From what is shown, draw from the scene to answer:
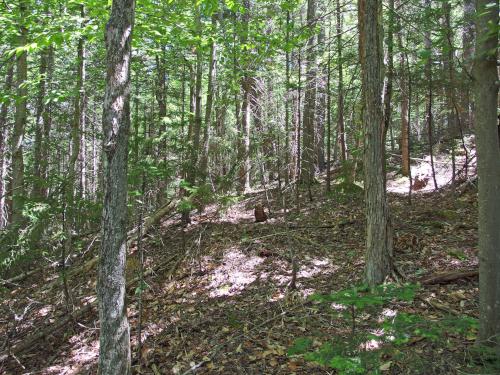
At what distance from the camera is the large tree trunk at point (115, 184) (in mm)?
4418

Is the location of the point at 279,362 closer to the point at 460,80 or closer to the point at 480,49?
the point at 480,49

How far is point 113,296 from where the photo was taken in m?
4.52

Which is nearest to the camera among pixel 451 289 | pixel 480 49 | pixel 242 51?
pixel 480 49

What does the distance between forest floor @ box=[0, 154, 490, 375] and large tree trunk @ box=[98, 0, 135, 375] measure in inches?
50.5

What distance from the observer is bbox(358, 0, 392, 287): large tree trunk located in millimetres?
5930

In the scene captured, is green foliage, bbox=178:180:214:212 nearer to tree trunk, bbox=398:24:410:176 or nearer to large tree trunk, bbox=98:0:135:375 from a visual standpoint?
large tree trunk, bbox=98:0:135:375

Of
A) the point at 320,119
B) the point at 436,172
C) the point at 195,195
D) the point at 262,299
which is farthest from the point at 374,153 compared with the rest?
the point at 320,119

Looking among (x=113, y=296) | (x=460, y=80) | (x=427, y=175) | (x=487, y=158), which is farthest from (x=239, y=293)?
(x=427, y=175)

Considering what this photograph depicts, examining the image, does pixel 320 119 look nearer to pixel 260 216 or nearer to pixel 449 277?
pixel 260 216

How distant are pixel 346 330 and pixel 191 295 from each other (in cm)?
323

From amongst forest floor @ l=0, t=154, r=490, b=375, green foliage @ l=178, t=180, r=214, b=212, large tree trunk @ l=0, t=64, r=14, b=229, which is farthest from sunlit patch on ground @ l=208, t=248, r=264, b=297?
large tree trunk @ l=0, t=64, r=14, b=229

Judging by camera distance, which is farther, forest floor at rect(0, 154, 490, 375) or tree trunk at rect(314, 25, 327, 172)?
tree trunk at rect(314, 25, 327, 172)

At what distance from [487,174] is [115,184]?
158 inches

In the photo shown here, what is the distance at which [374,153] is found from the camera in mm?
6000
